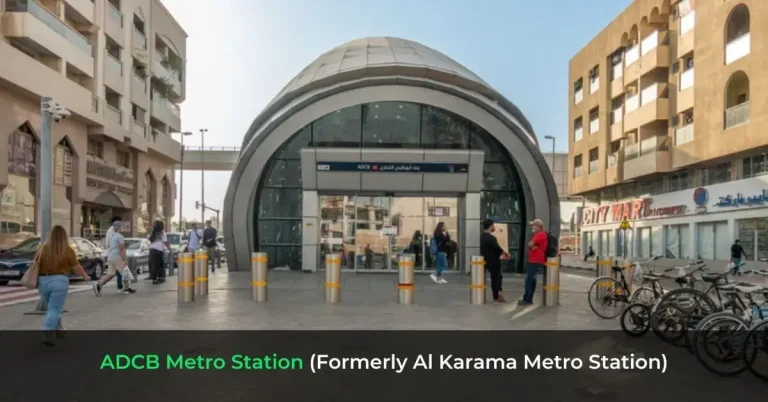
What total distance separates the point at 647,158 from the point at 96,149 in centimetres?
3403

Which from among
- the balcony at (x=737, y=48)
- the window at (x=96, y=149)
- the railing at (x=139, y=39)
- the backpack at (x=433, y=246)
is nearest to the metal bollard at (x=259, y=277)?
the backpack at (x=433, y=246)

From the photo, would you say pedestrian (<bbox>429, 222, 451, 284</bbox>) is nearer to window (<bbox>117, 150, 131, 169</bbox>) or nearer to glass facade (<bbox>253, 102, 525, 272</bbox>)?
glass facade (<bbox>253, 102, 525, 272</bbox>)

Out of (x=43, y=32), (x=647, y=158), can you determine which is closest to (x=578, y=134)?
(x=647, y=158)

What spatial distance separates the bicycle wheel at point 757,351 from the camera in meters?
6.55

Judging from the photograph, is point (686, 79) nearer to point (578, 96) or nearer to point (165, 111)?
point (578, 96)

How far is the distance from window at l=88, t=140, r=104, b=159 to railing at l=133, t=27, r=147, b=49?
820 cm

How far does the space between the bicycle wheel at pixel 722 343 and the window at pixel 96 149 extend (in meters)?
38.3

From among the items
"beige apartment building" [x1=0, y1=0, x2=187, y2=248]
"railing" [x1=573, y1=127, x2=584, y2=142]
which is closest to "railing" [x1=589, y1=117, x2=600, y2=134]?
"railing" [x1=573, y1=127, x2=584, y2=142]

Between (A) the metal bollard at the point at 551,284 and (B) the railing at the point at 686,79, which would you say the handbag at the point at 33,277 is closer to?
(A) the metal bollard at the point at 551,284

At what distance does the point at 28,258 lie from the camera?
18.8 metres

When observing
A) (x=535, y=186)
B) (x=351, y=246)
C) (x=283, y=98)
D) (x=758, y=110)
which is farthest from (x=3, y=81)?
(x=758, y=110)

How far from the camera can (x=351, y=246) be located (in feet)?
72.4

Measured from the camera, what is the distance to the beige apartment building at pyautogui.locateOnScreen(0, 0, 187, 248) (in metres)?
28.6

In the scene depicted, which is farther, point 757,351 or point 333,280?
point 333,280
